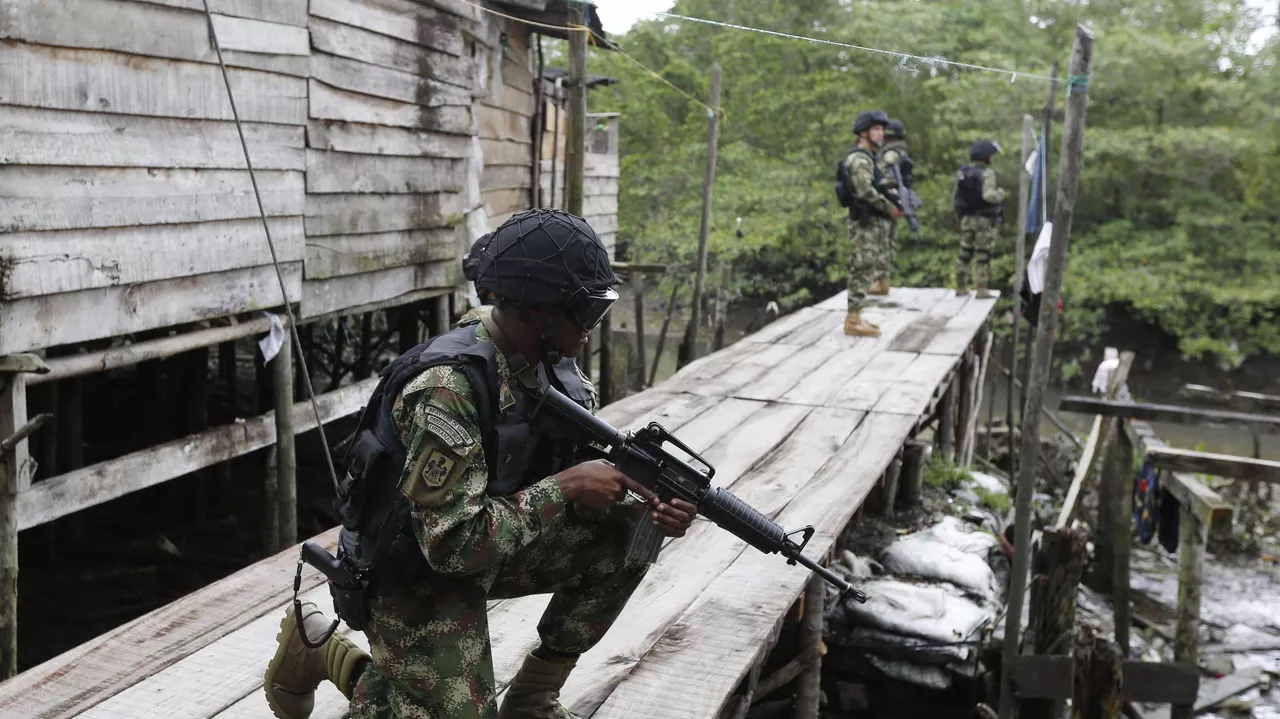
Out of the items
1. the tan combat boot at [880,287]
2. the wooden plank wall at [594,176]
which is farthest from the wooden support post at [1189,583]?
the wooden plank wall at [594,176]

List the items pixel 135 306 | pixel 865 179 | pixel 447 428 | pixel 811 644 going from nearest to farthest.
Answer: pixel 447 428 → pixel 811 644 → pixel 135 306 → pixel 865 179

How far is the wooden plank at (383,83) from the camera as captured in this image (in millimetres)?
6796

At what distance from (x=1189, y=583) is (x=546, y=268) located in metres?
6.68

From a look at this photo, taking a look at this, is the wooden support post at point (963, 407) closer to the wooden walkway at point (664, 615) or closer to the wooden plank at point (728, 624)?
the wooden walkway at point (664, 615)

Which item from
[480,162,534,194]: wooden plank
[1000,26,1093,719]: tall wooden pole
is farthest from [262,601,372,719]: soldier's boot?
[480,162,534,194]: wooden plank

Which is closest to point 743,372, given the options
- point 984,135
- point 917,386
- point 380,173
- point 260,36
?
point 917,386

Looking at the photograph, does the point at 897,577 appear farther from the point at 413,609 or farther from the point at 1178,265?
the point at 1178,265

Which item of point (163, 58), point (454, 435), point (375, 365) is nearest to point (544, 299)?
point (454, 435)

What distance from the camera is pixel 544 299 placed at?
7.63 feet

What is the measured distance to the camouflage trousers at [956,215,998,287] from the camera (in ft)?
36.7

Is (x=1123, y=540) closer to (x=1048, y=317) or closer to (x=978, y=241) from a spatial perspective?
(x=1048, y=317)

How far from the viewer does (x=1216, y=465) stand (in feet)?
22.1

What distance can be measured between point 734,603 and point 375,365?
924 centimetres

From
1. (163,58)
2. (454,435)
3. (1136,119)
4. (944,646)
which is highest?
(1136,119)
